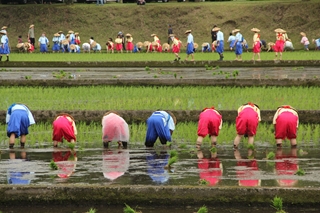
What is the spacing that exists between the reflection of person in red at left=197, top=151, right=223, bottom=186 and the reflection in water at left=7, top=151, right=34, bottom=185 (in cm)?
211

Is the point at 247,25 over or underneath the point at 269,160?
over

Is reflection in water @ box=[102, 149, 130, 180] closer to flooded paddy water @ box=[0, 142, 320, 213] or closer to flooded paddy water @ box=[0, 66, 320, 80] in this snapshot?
flooded paddy water @ box=[0, 142, 320, 213]

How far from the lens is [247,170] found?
11.3 m

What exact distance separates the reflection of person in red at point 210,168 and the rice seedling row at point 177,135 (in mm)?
1197

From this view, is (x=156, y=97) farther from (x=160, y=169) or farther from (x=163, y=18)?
(x=163, y=18)

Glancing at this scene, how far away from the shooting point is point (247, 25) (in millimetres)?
→ 57750

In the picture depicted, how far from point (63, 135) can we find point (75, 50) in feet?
133

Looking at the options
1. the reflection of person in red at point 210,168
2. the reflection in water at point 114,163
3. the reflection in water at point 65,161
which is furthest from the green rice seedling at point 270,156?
the reflection in water at point 65,161

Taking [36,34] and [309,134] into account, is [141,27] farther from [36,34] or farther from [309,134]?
[309,134]

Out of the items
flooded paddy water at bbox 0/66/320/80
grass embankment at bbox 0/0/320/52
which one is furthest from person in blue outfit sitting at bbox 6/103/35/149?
grass embankment at bbox 0/0/320/52

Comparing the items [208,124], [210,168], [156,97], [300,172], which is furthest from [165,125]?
[156,97]

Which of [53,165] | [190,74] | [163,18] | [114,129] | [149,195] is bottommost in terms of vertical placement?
[149,195]

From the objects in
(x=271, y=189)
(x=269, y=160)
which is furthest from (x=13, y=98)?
(x=271, y=189)

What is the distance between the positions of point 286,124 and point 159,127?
192cm
